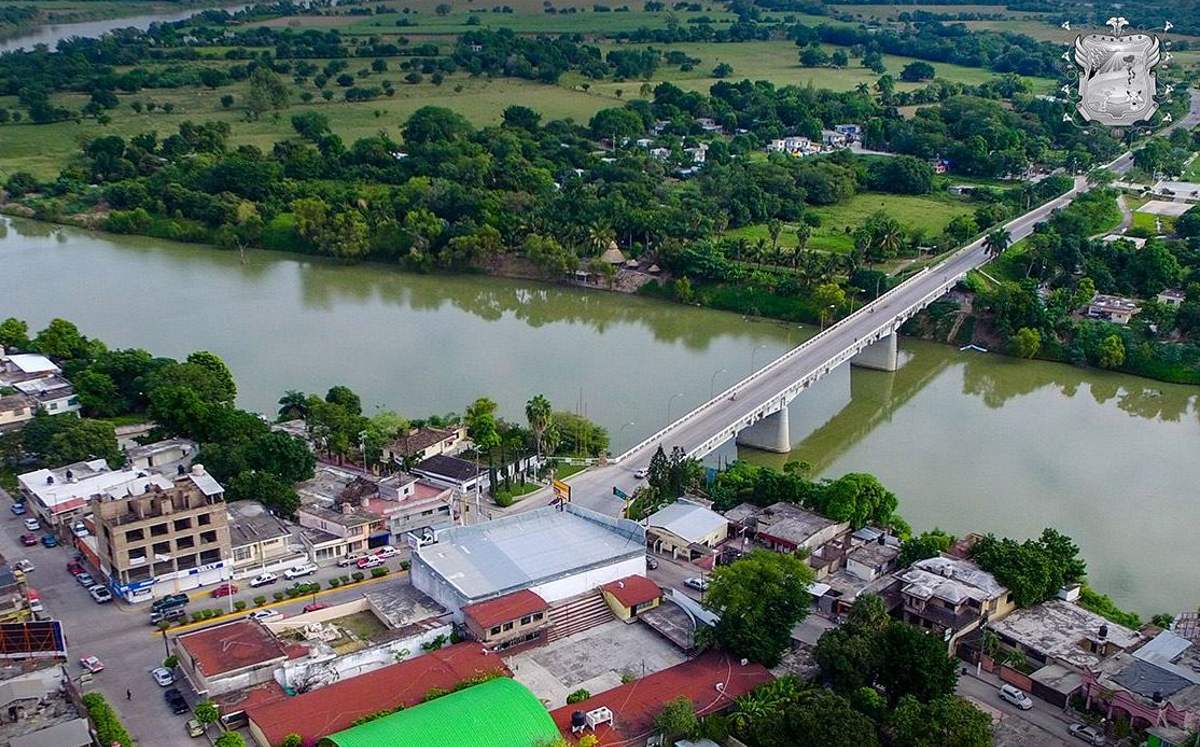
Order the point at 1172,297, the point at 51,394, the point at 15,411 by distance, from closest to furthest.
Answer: the point at 15,411, the point at 51,394, the point at 1172,297

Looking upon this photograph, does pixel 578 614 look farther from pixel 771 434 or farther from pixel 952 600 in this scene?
pixel 771 434

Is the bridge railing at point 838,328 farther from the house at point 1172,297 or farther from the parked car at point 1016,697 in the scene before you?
the parked car at point 1016,697

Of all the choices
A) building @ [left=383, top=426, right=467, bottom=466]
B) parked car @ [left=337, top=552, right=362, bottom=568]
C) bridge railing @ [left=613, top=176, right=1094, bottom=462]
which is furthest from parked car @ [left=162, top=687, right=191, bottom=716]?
bridge railing @ [left=613, top=176, right=1094, bottom=462]

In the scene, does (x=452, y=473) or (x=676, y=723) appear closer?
(x=676, y=723)

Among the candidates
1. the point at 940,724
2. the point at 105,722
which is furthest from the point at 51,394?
the point at 940,724

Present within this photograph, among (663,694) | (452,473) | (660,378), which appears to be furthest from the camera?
(660,378)

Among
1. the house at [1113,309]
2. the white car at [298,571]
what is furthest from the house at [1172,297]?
the white car at [298,571]
